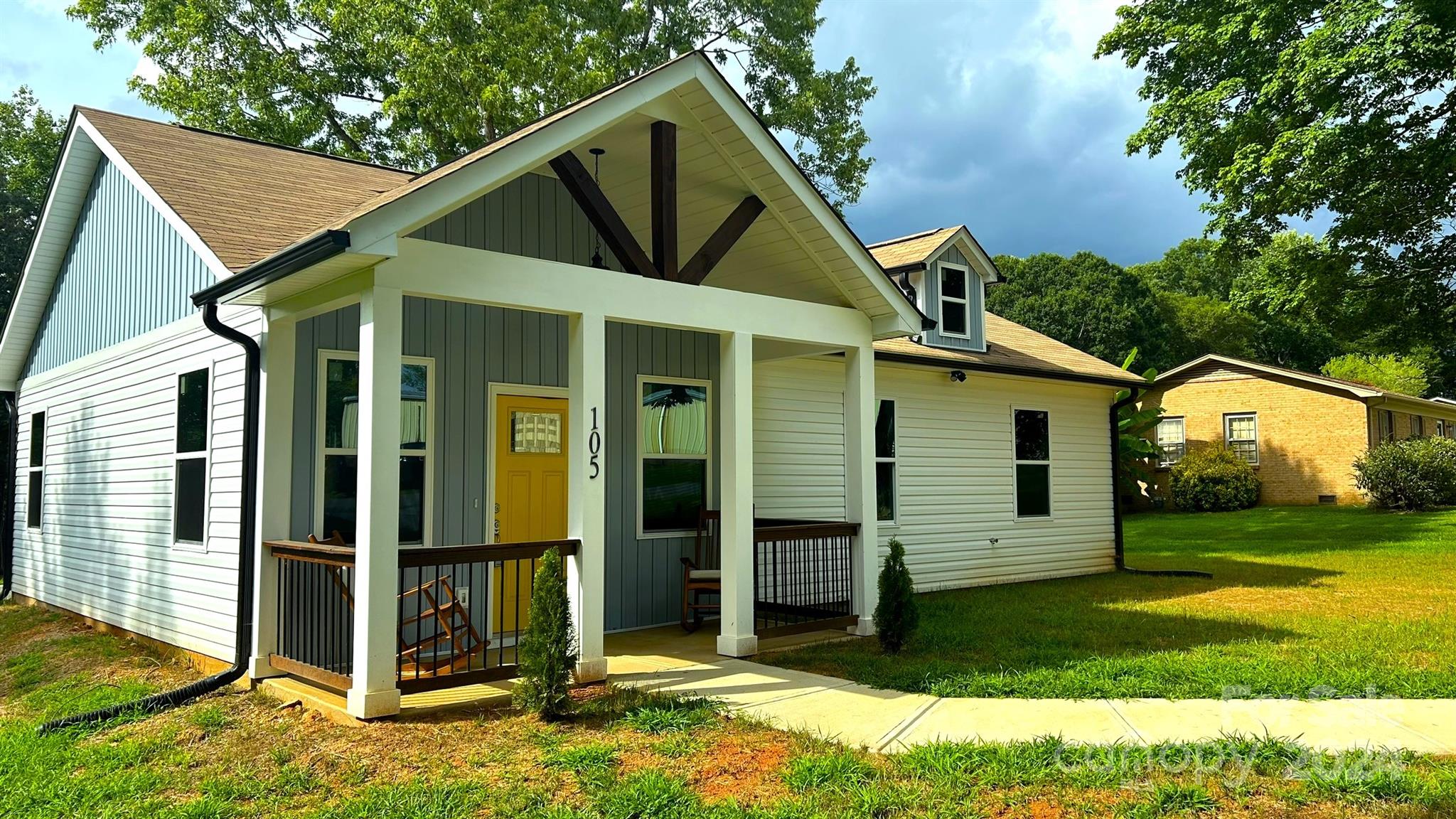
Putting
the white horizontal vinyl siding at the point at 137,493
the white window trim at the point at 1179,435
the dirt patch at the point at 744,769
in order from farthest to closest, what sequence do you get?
the white window trim at the point at 1179,435
the white horizontal vinyl siding at the point at 137,493
the dirt patch at the point at 744,769

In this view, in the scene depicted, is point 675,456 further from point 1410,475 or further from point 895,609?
point 1410,475

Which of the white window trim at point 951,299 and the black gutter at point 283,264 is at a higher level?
the white window trim at point 951,299

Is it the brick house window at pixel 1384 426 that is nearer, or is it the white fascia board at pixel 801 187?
the white fascia board at pixel 801 187

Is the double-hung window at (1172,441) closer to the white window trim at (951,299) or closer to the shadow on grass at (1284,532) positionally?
the shadow on grass at (1284,532)

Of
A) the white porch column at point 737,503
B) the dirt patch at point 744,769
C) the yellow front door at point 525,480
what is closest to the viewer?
the dirt patch at point 744,769

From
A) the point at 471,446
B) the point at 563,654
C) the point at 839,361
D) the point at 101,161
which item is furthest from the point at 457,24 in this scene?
the point at 563,654

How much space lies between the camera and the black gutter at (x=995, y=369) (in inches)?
454

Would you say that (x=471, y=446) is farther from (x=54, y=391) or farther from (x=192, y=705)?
(x=54, y=391)

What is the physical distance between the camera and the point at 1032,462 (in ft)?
45.0

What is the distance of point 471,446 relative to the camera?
8.34m

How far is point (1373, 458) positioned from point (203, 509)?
24.2m

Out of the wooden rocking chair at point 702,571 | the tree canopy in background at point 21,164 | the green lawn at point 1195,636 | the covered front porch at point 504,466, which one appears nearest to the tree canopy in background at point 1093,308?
the green lawn at point 1195,636

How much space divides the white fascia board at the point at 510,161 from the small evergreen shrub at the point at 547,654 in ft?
7.16

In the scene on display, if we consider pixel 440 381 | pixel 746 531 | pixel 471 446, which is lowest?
pixel 746 531
